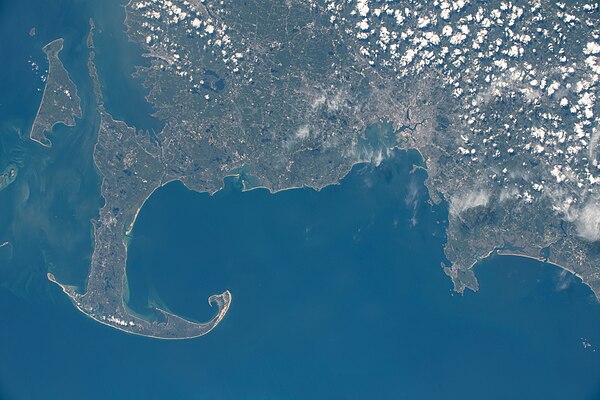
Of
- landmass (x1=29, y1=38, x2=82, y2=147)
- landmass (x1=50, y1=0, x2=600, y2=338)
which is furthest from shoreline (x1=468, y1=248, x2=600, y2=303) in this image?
landmass (x1=29, y1=38, x2=82, y2=147)

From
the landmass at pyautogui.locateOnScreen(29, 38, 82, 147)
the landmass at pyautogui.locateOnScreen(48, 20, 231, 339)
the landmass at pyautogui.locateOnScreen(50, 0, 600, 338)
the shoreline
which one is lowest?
the landmass at pyautogui.locateOnScreen(48, 20, 231, 339)

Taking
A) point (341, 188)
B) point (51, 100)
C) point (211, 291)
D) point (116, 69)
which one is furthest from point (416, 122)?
point (51, 100)

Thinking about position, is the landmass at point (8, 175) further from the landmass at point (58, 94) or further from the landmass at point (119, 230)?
the landmass at point (119, 230)

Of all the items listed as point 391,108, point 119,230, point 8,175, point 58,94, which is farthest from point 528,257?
point 8,175

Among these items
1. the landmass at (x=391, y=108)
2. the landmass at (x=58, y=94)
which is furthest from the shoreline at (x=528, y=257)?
the landmass at (x=58, y=94)

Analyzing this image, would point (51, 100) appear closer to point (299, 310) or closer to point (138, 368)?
point (138, 368)

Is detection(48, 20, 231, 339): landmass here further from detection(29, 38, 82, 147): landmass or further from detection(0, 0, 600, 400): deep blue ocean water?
detection(29, 38, 82, 147): landmass
